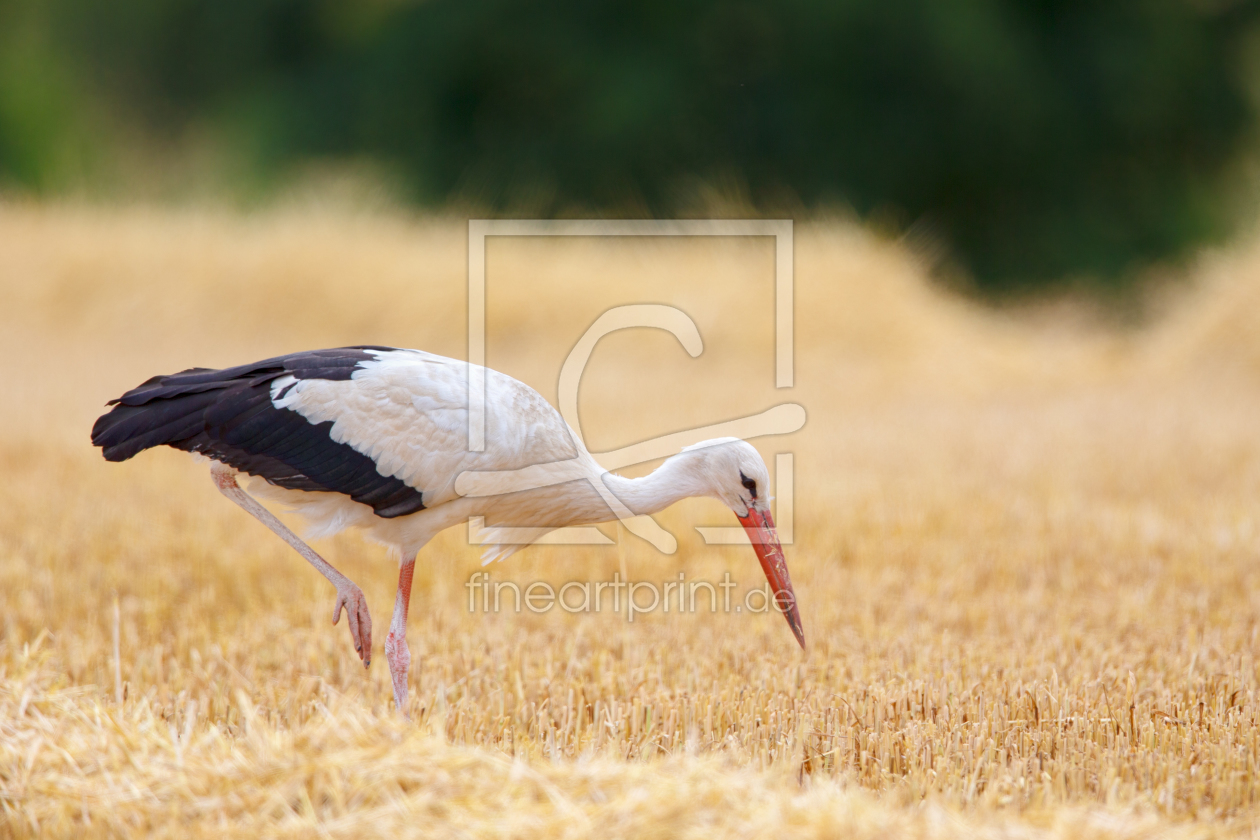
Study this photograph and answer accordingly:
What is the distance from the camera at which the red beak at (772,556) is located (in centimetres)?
412

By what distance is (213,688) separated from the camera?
159 inches

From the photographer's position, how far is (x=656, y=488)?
13.6 feet

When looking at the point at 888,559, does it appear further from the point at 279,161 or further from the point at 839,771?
the point at 279,161

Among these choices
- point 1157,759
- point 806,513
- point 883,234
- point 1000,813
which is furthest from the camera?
point 883,234

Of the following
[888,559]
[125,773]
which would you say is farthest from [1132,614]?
[125,773]

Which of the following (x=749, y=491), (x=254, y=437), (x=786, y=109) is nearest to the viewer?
(x=254, y=437)

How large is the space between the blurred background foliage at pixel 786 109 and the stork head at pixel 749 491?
15949 millimetres

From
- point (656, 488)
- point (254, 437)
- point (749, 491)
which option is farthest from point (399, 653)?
point (749, 491)

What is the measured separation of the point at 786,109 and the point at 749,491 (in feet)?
60.5

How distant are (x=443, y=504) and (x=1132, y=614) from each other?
289 centimetres

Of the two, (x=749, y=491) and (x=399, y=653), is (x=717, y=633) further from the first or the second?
(x=399, y=653)

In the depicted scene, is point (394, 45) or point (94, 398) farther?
point (394, 45)

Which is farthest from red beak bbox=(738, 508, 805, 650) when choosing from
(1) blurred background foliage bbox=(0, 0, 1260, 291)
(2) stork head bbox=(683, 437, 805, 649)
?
(1) blurred background foliage bbox=(0, 0, 1260, 291)

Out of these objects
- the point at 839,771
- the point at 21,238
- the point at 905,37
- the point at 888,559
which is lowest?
the point at 839,771
